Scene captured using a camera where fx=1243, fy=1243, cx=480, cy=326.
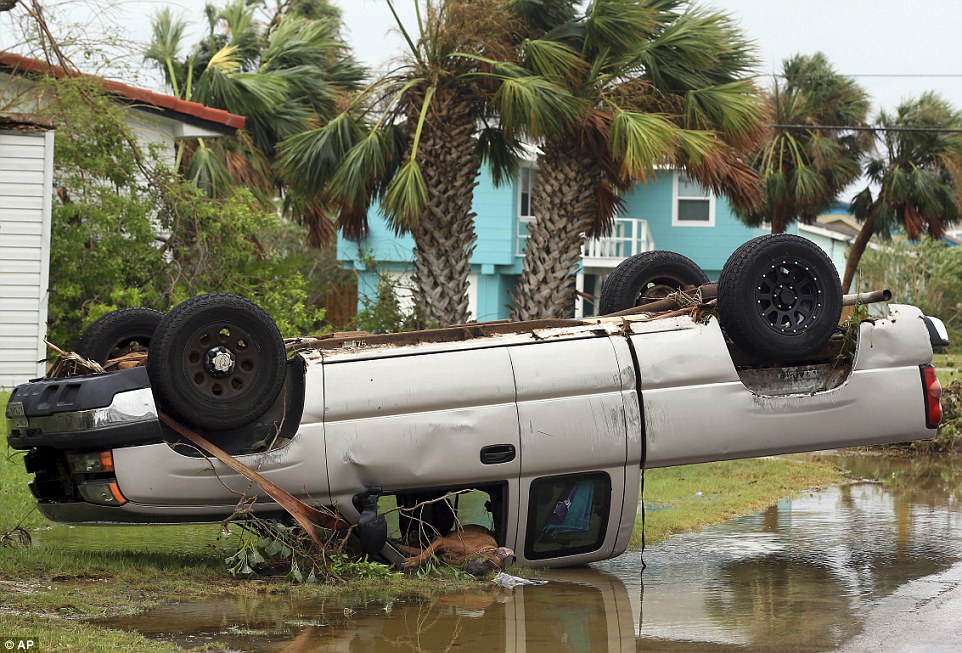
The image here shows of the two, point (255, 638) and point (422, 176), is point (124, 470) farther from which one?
point (422, 176)

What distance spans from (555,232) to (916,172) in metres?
22.4

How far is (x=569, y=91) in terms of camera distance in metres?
17.0

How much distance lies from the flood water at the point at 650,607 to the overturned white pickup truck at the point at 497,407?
58cm

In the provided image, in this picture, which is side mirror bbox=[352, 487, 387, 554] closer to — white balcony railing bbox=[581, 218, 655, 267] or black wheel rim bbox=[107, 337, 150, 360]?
black wheel rim bbox=[107, 337, 150, 360]

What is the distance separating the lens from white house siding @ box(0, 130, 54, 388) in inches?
626

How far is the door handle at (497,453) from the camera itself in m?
7.54

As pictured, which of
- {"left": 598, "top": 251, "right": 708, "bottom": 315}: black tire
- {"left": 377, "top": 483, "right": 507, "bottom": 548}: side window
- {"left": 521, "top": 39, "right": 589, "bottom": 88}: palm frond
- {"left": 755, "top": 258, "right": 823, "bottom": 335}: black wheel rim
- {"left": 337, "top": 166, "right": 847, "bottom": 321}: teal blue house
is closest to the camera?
{"left": 377, "top": 483, "right": 507, "bottom": 548}: side window

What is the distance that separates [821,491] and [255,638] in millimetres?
8441

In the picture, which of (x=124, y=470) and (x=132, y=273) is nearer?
(x=124, y=470)

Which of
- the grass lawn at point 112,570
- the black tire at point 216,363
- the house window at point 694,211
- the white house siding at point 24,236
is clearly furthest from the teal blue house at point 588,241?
the black tire at point 216,363

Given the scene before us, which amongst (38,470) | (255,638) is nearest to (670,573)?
(255,638)

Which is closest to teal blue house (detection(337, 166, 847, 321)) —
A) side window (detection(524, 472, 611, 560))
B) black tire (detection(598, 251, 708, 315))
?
black tire (detection(598, 251, 708, 315))

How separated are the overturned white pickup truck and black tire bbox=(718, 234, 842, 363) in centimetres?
1

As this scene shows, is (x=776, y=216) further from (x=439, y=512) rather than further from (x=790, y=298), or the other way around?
(x=439, y=512)
